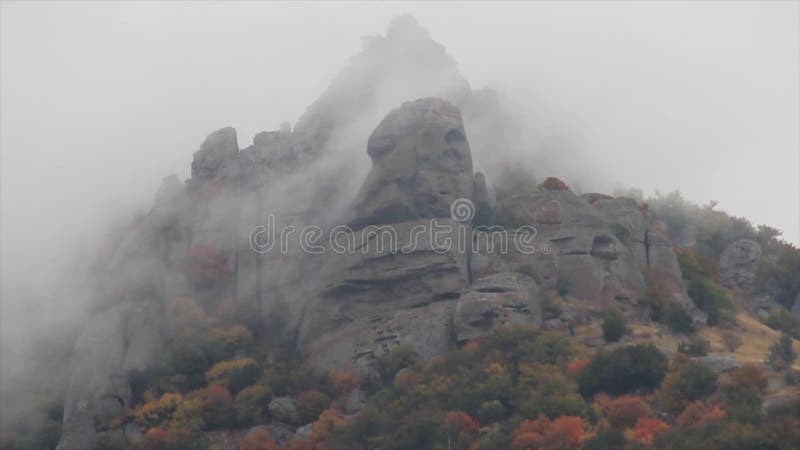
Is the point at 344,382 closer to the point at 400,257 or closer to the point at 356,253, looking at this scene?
the point at 400,257

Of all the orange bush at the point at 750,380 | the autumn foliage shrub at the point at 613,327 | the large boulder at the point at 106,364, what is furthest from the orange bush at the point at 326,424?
the orange bush at the point at 750,380

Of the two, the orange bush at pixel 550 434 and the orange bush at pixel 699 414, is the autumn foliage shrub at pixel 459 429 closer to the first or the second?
the orange bush at pixel 550 434

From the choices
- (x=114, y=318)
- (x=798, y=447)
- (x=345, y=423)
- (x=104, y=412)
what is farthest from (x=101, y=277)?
A: (x=798, y=447)

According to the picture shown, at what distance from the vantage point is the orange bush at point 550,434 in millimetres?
65688

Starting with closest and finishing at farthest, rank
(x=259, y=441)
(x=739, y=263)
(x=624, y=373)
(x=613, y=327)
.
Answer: (x=624, y=373) → (x=259, y=441) → (x=613, y=327) → (x=739, y=263)

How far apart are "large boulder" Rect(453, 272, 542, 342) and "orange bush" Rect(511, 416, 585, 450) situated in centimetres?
1057

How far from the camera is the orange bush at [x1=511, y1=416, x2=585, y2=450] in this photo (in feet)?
216

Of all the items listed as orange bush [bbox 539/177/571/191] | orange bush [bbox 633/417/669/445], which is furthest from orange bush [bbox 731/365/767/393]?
orange bush [bbox 539/177/571/191]

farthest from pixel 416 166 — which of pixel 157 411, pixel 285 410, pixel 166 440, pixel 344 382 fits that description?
pixel 166 440

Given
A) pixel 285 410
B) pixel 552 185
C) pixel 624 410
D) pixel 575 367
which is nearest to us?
pixel 624 410

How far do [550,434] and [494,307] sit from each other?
13785mm

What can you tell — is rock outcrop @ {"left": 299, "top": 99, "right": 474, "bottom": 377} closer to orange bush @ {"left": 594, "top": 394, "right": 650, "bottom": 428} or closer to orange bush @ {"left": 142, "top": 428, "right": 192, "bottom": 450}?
orange bush @ {"left": 142, "top": 428, "right": 192, "bottom": 450}

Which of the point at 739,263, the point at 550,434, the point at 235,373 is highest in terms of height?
the point at 739,263

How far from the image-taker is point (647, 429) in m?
65.6
